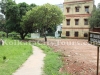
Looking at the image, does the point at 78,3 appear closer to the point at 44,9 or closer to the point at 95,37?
the point at 44,9

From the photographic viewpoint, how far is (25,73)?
836 centimetres

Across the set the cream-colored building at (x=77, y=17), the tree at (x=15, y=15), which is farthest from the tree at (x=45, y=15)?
the cream-colored building at (x=77, y=17)

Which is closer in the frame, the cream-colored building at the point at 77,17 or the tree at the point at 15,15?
the tree at the point at 15,15

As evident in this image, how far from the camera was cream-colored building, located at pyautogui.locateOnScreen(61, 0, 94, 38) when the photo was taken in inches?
1560

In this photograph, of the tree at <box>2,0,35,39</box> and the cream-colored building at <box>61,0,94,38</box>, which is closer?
the tree at <box>2,0,35,39</box>

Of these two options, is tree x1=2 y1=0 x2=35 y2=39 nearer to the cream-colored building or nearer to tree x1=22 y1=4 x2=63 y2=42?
tree x1=22 y1=4 x2=63 y2=42

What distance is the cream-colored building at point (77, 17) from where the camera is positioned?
130 feet

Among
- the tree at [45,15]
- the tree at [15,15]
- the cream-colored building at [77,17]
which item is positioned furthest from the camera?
the cream-colored building at [77,17]

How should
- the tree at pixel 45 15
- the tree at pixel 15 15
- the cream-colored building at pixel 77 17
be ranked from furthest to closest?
the cream-colored building at pixel 77 17 < the tree at pixel 15 15 < the tree at pixel 45 15

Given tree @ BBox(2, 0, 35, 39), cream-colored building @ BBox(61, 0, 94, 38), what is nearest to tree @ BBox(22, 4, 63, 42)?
tree @ BBox(2, 0, 35, 39)

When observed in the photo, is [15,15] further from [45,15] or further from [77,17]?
[77,17]

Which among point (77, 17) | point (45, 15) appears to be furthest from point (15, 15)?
point (77, 17)

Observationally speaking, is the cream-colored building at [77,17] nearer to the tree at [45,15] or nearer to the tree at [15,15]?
the tree at [15,15]

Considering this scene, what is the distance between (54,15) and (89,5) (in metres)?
13.7
